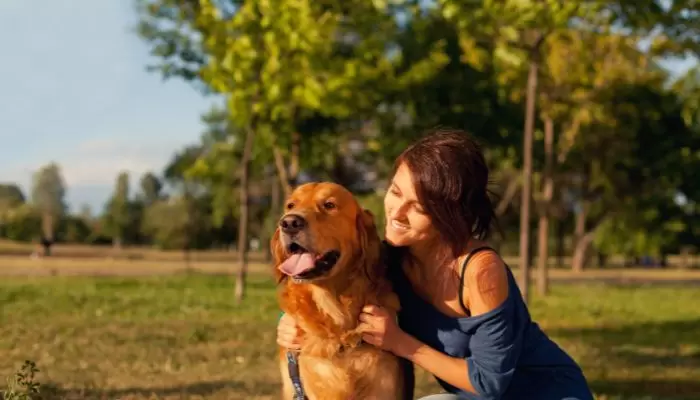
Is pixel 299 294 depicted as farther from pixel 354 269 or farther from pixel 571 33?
pixel 571 33

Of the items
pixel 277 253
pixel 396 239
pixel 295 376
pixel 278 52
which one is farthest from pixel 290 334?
pixel 278 52

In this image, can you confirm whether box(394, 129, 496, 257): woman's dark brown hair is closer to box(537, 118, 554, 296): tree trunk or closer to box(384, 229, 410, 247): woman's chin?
box(384, 229, 410, 247): woman's chin

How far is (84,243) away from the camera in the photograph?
67250mm

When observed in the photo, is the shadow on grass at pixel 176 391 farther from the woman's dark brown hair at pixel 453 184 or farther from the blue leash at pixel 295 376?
the woman's dark brown hair at pixel 453 184

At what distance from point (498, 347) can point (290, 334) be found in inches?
31.7

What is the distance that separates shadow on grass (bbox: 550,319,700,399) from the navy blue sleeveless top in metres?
3.82

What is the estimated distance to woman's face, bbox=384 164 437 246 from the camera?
121 inches

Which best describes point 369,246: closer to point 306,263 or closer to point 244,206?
point 306,263

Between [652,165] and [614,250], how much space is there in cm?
2937

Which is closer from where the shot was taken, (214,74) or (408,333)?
(408,333)

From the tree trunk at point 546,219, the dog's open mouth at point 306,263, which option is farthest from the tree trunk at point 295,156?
the dog's open mouth at point 306,263

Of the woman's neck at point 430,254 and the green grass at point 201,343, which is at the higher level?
the woman's neck at point 430,254

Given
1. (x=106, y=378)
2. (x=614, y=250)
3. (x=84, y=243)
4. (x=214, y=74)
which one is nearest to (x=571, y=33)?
(x=214, y=74)

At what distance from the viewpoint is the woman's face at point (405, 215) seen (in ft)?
10.1
